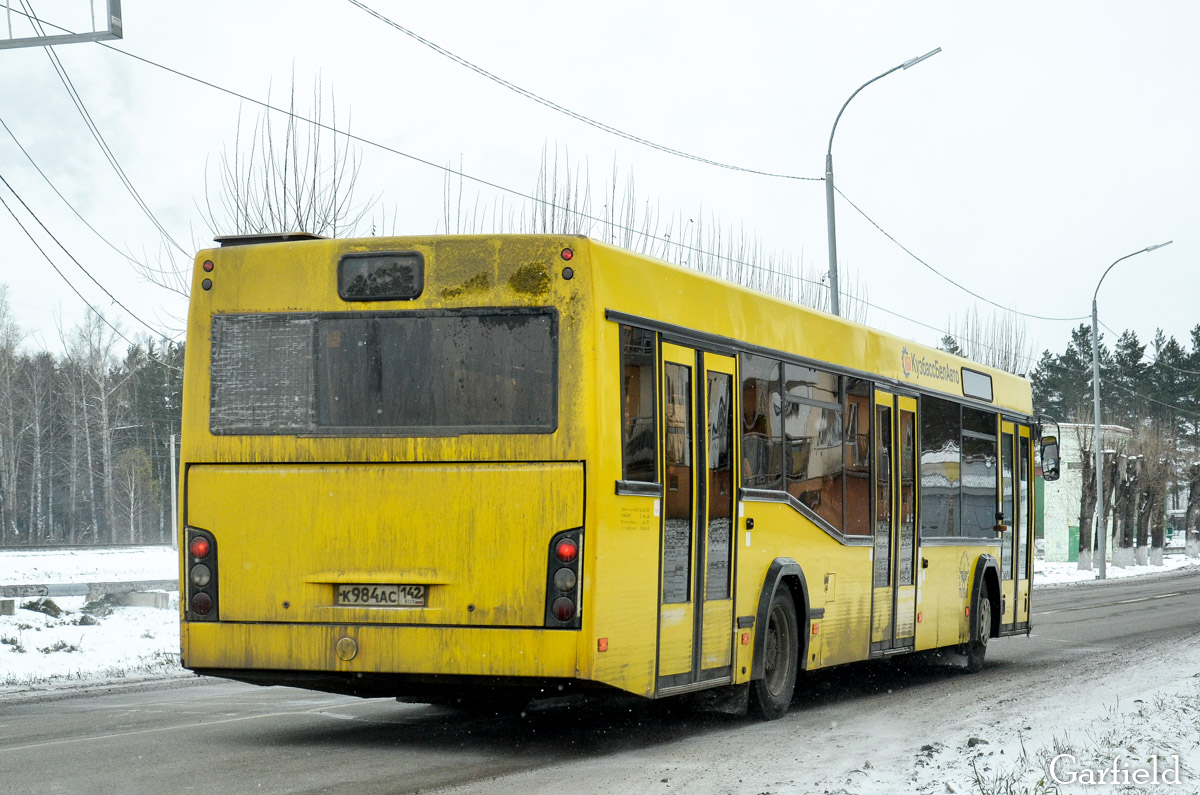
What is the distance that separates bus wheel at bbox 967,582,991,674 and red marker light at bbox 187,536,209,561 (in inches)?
365

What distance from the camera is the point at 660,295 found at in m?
8.92

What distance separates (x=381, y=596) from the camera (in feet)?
26.9

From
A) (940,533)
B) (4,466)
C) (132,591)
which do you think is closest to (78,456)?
(4,466)

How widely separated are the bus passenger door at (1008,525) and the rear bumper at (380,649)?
30.2 feet

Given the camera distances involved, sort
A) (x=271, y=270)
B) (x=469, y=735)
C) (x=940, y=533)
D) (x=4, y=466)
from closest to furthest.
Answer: (x=271, y=270) < (x=469, y=735) < (x=940, y=533) < (x=4, y=466)

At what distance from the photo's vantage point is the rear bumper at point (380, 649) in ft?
26.1

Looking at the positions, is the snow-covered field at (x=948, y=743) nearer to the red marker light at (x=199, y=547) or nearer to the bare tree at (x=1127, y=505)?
the red marker light at (x=199, y=547)

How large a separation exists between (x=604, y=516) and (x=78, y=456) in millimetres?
72947

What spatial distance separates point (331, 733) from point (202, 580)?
1597 mm

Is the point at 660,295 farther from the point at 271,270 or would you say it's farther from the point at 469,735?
the point at 469,735

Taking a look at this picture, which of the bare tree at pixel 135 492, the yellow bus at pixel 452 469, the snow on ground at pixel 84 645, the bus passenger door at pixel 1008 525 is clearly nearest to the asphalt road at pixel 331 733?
the yellow bus at pixel 452 469

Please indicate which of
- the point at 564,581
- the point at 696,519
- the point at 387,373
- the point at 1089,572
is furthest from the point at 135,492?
the point at 564,581

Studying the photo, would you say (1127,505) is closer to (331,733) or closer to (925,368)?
(925,368)

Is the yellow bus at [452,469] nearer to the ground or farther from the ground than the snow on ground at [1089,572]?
farther from the ground
